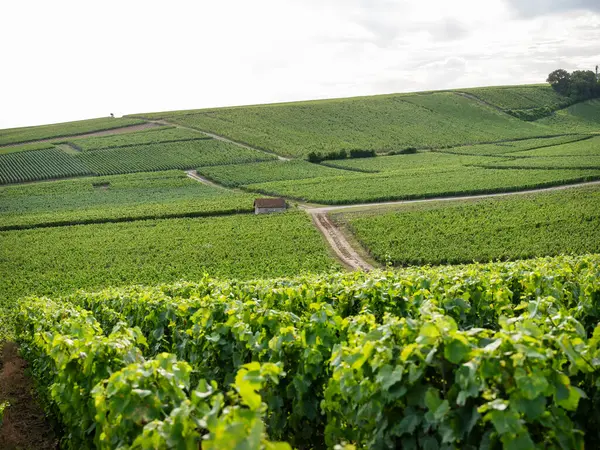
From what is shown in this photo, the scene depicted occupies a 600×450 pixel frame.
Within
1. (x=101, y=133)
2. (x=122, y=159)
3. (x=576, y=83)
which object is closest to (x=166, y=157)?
(x=122, y=159)

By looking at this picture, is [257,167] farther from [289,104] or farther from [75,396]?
[75,396]

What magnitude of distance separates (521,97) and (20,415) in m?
154

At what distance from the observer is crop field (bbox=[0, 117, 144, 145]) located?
122300mm

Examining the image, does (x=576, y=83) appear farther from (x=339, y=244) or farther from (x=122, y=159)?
(x=339, y=244)

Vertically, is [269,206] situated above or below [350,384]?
below

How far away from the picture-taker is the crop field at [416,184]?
57.1 metres

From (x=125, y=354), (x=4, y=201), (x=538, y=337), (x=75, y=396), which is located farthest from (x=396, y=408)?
(x=4, y=201)

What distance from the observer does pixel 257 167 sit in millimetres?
85938

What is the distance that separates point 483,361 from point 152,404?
3.62 m

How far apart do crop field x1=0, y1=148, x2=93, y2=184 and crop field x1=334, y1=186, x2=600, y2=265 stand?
190 ft

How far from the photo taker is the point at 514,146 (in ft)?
320

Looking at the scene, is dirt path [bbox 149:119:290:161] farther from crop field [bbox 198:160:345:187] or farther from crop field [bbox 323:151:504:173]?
crop field [bbox 323:151:504:173]

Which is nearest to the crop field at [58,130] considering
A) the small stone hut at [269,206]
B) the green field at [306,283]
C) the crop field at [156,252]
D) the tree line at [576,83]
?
the green field at [306,283]

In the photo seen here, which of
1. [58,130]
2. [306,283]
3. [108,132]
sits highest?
[58,130]
